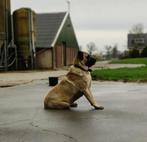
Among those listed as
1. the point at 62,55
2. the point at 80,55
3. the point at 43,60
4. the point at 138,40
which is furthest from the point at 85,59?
the point at 138,40

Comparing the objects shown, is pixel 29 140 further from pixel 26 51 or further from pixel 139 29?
pixel 139 29

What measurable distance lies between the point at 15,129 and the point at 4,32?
30.1 metres

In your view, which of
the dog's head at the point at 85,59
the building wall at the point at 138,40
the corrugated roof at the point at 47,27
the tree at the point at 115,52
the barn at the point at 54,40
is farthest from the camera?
the tree at the point at 115,52

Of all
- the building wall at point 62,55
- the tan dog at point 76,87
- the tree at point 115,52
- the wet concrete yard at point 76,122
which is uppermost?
the tan dog at point 76,87

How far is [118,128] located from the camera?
851 cm

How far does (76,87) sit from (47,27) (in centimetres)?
3525

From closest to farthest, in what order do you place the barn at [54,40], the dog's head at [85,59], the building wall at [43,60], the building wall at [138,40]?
1. the dog's head at [85,59]
2. the building wall at [43,60]
3. the barn at [54,40]
4. the building wall at [138,40]

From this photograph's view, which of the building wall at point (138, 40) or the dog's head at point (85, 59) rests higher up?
the dog's head at point (85, 59)

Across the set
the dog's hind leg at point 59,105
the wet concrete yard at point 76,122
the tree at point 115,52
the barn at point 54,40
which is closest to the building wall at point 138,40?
the tree at point 115,52

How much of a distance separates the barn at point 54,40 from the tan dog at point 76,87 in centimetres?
3047

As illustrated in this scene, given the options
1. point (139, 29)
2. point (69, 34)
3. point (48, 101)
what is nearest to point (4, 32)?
point (69, 34)

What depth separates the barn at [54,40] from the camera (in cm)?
4181

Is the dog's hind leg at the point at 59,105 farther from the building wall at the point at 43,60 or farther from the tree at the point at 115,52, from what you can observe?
the tree at the point at 115,52

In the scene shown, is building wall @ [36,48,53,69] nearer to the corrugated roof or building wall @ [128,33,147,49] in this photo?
the corrugated roof
